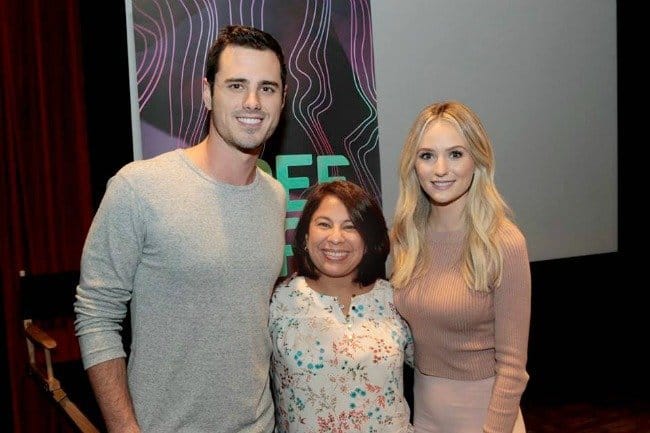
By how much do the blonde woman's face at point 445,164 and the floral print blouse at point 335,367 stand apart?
16.4 inches

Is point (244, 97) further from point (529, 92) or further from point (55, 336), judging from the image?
point (529, 92)

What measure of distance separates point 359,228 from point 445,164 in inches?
12.7

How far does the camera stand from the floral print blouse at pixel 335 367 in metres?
1.83

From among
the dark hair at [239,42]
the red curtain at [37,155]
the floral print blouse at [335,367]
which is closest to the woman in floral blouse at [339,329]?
the floral print blouse at [335,367]

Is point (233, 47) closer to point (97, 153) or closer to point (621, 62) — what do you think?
point (97, 153)

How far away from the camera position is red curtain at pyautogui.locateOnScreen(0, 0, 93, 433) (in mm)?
2834

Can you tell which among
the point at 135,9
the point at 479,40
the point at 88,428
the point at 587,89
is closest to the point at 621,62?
the point at 587,89

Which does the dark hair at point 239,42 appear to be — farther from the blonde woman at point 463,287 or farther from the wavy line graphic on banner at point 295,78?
the wavy line graphic on banner at point 295,78

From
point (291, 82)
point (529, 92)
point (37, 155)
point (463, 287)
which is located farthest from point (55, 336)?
point (529, 92)

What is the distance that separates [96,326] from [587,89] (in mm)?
3652

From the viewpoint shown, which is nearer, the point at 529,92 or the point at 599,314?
the point at 529,92

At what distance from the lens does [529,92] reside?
3.98 metres

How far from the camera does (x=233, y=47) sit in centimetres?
173

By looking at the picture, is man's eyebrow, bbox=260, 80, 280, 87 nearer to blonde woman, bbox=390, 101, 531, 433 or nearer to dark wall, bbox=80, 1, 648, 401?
blonde woman, bbox=390, 101, 531, 433
